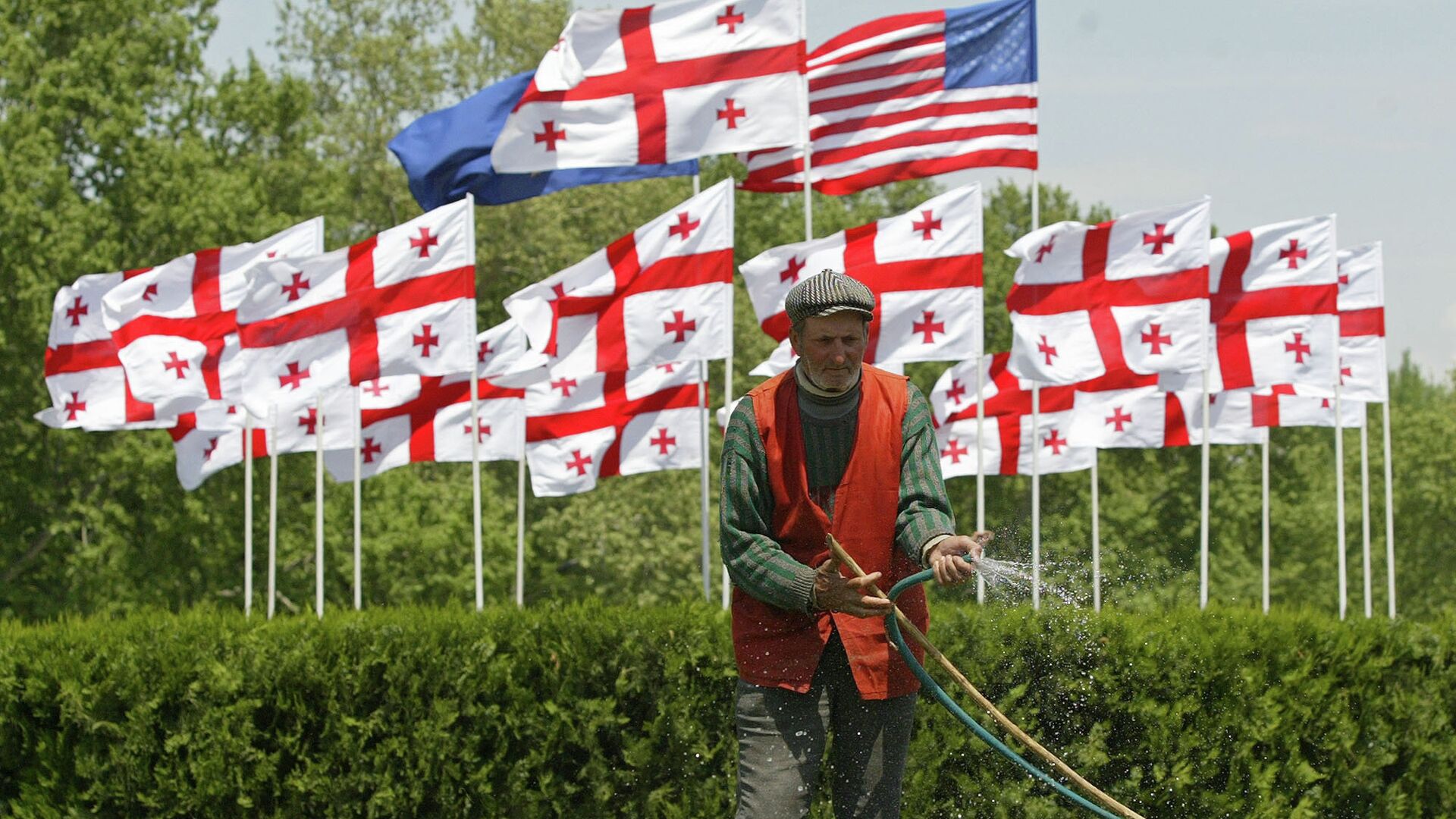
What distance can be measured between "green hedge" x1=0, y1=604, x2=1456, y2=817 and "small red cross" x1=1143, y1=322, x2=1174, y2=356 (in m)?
6.51

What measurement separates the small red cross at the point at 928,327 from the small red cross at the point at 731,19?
275 cm

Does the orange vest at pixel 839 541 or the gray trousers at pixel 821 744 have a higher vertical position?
the orange vest at pixel 839 541

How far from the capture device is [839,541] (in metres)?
4.38

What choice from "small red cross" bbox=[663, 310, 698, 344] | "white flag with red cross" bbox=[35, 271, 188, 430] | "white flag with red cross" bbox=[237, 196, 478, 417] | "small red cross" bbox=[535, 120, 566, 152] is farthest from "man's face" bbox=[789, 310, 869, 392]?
"white flag with red cross" bbox=[35, 271, 188, 430]

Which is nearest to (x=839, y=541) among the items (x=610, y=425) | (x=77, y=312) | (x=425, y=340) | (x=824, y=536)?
(x=824, y=536)

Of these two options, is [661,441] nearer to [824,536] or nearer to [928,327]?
[928,327]

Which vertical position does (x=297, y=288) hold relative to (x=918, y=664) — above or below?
above

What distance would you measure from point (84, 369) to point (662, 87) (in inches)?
310

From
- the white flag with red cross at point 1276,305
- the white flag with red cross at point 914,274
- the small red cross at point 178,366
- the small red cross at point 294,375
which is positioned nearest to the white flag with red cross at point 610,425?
the small red cross at point 294,375

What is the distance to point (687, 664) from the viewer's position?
780 centimetres

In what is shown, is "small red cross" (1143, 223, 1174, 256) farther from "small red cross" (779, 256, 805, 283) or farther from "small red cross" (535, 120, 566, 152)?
"small red cross" (535, 120, 566, 152)

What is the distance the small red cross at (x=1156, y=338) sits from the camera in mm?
14180

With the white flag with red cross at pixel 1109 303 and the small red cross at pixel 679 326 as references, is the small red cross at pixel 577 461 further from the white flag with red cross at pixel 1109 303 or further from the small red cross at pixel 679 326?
the white flag with red cross at pixel 1109 303

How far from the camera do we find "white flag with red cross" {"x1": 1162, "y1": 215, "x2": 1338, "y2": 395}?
15828 millimetres
